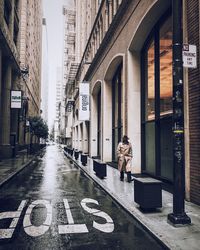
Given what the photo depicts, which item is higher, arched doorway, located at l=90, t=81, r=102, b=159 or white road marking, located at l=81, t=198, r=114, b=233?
arched doorway, located at l=90, t=81, r=102, b=159

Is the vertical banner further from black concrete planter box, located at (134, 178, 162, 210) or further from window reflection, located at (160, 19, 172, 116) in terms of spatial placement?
black concrete planter box, located at (134, 178, 162, 210)

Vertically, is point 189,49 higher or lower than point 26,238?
higher

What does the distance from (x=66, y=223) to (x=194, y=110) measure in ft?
16.1

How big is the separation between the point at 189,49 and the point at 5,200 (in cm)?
724

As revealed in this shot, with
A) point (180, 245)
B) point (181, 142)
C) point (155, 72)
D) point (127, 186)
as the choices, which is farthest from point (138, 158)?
point (180, 245)

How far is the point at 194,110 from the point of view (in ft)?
27.2

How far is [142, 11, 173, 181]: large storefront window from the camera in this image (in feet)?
38.3

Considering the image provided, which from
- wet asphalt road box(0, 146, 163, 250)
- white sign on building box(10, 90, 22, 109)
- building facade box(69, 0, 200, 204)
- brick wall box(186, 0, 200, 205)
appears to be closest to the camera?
wet asphalt road box(0, 146, 163, 250)

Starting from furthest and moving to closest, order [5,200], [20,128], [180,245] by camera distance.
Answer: [20,128] < [5,200] < [180,245]

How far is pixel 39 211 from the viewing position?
7.56 meters

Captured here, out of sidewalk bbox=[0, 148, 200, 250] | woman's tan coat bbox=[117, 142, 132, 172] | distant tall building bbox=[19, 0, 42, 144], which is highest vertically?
distant tall building bbox=[19, 0, 42, 144]

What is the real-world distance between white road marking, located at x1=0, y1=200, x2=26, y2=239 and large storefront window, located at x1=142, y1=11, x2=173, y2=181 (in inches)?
236

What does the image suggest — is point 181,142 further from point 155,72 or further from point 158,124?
point 155,72

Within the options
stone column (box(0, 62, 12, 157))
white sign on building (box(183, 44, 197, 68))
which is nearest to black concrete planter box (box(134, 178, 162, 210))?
white sign on building (box(183, 44, 197, 68))
